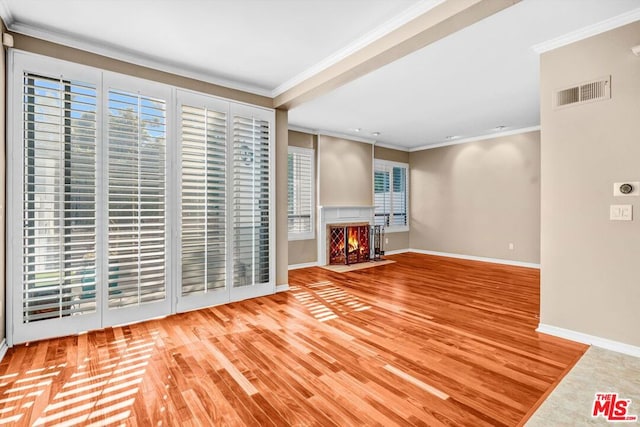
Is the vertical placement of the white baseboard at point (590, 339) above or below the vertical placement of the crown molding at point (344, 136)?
below

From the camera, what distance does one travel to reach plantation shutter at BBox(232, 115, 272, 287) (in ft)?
13.0

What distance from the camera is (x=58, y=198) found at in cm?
285

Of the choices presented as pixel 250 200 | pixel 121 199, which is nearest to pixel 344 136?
pixel 250 200

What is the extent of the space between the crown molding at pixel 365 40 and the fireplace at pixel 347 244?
11.2 ft

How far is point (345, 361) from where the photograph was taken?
2.45 metres

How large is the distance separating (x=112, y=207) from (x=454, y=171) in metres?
6.93

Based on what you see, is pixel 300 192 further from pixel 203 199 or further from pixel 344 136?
pixel 203 199

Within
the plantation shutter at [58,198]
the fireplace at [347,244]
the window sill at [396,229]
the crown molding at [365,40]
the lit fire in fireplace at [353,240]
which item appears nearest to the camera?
the crown molding at [365,40]

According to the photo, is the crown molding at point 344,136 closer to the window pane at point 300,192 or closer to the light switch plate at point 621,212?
the window pane at point 300,192

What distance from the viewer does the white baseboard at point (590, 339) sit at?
2.53 m

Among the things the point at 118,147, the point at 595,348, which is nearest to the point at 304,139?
the point at 118,147

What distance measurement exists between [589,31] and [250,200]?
3.85m

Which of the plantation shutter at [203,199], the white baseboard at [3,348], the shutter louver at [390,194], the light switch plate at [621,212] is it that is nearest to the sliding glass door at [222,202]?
the plantation shutter at [203,199]

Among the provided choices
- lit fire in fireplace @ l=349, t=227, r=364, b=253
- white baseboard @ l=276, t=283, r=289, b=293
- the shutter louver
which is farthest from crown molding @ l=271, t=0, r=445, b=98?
the shutter louver
